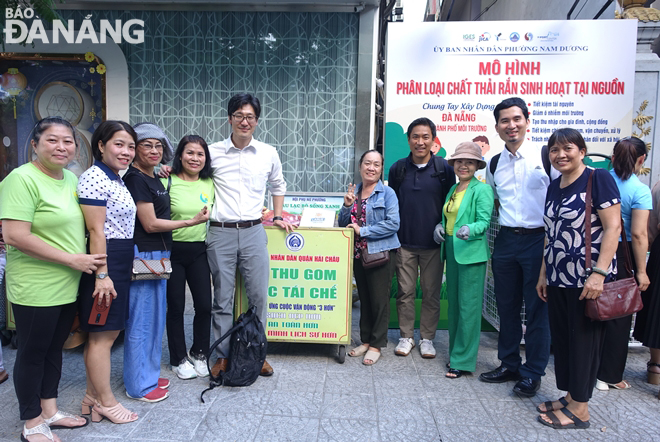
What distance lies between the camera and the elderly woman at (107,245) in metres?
2.70

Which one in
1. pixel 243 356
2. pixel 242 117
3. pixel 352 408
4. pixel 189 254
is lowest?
pixel 352 408

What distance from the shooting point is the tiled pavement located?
2840mm

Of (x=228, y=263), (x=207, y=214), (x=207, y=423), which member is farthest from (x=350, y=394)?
(x=207, y=214)

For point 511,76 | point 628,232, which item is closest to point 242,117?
point 628,232

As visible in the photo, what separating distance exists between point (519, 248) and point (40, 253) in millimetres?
3185

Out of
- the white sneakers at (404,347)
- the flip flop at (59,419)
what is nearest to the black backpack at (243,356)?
the flip flop at (59,419)

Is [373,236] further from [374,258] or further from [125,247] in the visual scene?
[125,247]

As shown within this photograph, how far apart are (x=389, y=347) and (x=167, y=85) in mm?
4586

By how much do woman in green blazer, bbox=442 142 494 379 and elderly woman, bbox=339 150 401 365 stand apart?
533mm

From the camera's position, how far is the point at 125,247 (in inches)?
113

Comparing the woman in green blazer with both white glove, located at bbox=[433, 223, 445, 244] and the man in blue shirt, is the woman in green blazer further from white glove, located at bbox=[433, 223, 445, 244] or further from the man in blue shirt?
the man in blue shirt

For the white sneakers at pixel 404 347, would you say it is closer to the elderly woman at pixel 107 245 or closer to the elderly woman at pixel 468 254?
the elderly woman at pixel 468 254

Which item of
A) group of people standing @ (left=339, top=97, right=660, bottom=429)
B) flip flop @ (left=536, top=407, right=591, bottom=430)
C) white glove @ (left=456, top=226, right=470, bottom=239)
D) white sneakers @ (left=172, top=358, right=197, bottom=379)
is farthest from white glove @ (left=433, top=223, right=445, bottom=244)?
white sneakers @ (left=172, top=358, right=197, bottom=379)

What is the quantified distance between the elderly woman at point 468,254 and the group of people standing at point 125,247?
153 cm
